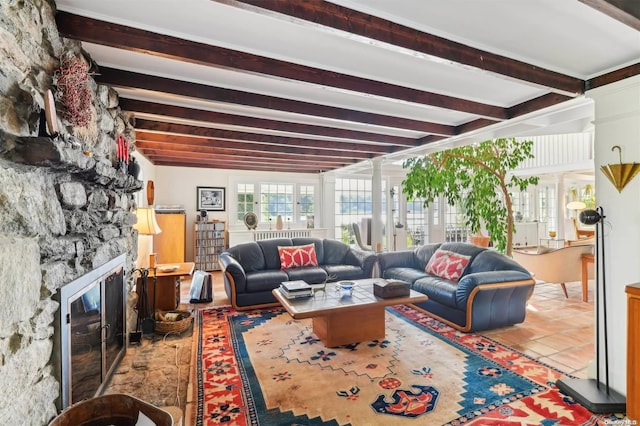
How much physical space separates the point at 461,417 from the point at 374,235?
411 centimetres

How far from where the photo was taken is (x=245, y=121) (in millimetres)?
3475

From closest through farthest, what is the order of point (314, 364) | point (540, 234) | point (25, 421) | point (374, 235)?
point (25, 421), point (314, 364), point (374, 235), point (540, 234)

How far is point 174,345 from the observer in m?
3.02

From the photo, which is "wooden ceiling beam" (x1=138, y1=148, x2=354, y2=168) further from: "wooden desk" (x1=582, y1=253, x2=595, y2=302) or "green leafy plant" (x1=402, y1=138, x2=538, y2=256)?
"wooden desk" (x1=582, y1=253, x2=595, y2=302)

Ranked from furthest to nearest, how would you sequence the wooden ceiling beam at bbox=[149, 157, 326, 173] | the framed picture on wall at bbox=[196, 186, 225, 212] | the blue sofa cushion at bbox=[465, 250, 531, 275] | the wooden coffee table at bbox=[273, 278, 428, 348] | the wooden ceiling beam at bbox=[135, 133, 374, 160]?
the framed picture on wall at bbox=[196, 186, 225, 212]
the wooden ceiling beam at bbox=[149, 157, 326, 173]
the wooden ceiling beam at bbox=[135, 133, 374, 160]
the blue sofa cushion at bbox=[465, 250, 531, 275]
the wooden coffee table at bbox=[273, 278, 428, 348]

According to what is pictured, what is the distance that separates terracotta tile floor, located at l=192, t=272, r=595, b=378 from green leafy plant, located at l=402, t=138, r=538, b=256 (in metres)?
0.97

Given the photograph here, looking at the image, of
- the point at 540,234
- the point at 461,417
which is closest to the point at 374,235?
the point at 461,417

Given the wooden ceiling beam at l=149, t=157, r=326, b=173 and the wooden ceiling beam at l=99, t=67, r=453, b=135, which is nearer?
the wooden ceiling beam at l=99, t=67, r=453, b=135

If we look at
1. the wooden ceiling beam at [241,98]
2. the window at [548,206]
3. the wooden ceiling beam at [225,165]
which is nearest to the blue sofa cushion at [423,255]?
the wooden ceiling beam at [241,98]

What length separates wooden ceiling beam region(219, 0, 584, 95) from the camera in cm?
146

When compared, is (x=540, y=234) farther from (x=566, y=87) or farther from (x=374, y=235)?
(x=566, y=87)

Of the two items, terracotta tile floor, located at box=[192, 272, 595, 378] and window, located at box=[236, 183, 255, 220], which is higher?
window, located at box=[236, 183, 255, 220]

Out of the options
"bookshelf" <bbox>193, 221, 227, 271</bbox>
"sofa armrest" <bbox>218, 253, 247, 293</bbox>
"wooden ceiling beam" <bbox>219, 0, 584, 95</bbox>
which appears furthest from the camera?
"bookshelf" <bbox>193, 221, 227, 271</bbox>

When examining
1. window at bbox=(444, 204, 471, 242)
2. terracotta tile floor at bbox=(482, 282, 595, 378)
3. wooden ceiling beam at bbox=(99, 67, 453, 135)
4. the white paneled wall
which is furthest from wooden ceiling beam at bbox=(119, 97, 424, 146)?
the white paneled wall
